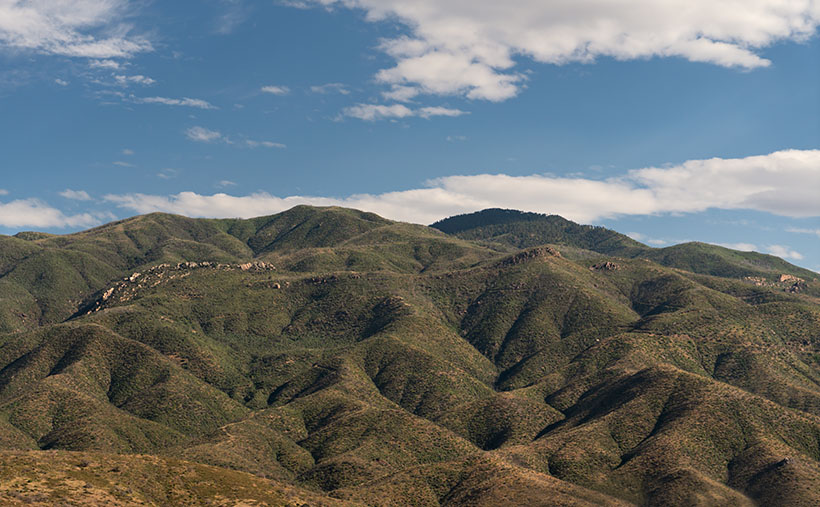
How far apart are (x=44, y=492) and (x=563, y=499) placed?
117 meters

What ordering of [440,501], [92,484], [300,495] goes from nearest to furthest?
[92,484]
[300,495]
[440,501]

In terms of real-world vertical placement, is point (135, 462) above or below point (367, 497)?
above

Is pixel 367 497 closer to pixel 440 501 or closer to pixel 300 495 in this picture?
pixel 440 501

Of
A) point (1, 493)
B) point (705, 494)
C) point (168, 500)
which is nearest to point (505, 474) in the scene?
point (705, 494)

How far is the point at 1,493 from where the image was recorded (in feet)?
340

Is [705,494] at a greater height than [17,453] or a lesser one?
lesser

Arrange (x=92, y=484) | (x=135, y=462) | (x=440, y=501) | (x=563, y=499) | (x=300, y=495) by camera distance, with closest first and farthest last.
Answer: (x=92, y=484) < (x=135, y=462) < (x=300, y=495) < (x=563, y=499) < (x=440, y=501)

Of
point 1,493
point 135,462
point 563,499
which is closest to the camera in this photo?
point 1,493

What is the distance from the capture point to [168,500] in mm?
125688

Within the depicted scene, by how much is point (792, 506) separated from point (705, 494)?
21015mm

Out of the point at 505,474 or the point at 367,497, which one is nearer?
the point at 367,497

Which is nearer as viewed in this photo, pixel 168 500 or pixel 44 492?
pixel 44 492

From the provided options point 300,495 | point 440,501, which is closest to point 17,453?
point 300,495

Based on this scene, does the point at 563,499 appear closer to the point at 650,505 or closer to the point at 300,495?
the point at 650,505
